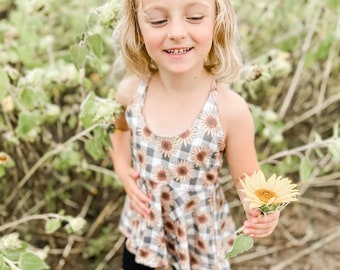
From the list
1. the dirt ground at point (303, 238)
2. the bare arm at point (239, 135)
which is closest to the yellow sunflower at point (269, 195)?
the bare arm at point (239, 135)

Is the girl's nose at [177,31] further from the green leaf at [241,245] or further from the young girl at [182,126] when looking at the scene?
the green leaf at [241,245]

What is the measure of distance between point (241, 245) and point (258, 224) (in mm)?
76

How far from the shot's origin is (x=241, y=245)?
0.91 m

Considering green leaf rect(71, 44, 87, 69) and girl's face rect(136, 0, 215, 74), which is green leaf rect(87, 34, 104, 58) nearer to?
green leaf rect(71, 44, 87, 69)

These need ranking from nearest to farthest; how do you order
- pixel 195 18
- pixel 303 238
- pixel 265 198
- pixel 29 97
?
→ pixel 265 198, pixel 195 18, pixel 29 97, pixel 303 238

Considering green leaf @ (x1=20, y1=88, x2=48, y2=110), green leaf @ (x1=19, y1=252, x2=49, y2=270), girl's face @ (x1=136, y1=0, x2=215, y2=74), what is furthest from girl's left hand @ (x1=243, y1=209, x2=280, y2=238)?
green leaf @ (x1=20, y1=88, x2=48, y2=110)

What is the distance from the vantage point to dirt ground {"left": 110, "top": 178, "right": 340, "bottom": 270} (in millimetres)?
1767

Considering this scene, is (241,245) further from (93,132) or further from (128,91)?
(93,132)

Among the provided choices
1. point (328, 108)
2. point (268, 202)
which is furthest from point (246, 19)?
point (268, 202)

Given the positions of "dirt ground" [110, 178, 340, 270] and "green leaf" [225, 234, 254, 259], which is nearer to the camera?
"green leaf" [225, 234, 254, 259]

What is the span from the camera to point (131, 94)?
1220mm

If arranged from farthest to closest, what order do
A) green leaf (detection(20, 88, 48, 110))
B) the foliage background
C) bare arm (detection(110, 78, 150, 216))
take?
1. the foliage background
2. green leaf (detection(20, 88, 48, 110))
3. bare arm (detection(110, 78, 150, 216))

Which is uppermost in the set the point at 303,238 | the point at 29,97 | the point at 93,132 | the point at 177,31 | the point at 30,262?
the point at 177,31

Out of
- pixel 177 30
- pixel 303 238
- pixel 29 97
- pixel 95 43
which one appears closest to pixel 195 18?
pixel 177 30
